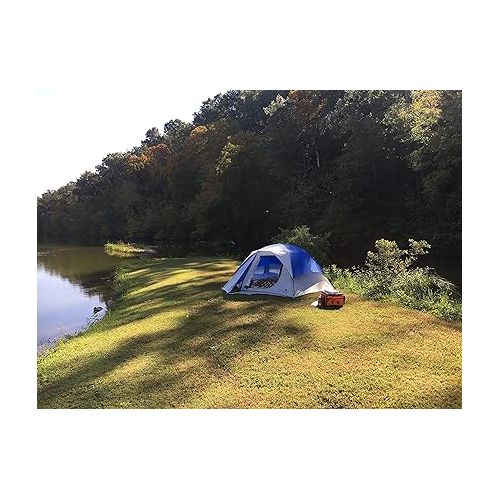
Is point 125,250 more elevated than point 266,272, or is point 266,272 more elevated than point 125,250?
point 125,250

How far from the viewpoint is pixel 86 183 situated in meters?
38.8

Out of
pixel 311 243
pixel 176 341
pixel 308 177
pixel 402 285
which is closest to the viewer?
pixel 176 341

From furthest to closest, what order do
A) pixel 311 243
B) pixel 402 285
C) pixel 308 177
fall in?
pixel 308 177 → pixel 311 243 → pixel 402 285

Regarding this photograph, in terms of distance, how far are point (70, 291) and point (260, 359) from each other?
9918 millimetres

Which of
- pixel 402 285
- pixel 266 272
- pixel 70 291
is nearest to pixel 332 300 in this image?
pixel 402 285

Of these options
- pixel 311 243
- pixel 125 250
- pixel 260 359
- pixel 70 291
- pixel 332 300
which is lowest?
pixel 260 359

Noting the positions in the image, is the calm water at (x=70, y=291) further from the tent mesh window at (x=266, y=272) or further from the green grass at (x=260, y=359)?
the tent mesh window at (x=266, y=272)

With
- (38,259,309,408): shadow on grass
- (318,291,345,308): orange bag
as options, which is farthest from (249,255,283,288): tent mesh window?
(318,291,345,308): orange bag

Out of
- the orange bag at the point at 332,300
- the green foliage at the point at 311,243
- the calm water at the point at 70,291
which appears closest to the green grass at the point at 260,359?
the orange bag at the point at 332,300

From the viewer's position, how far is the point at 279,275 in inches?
374

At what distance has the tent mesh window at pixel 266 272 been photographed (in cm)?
959

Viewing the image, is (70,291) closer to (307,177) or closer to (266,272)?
(266,272)

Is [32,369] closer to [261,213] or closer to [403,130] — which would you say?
[403,130]

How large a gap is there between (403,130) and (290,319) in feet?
38.9
